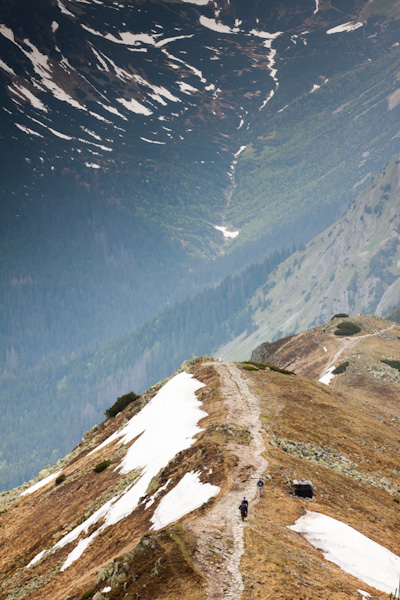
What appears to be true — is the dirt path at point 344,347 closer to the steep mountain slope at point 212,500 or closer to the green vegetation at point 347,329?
the green vegetation at point 347,329

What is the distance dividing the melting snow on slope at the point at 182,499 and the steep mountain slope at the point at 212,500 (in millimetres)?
115

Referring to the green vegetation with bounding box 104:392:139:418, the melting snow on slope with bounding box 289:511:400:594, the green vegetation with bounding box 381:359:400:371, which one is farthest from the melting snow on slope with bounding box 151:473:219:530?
the green vegetation with bounding box 381:359:400:371

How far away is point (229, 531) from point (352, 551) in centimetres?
619

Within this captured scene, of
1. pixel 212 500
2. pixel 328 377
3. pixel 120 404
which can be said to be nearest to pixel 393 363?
pixel 328 377

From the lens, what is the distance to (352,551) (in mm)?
26469

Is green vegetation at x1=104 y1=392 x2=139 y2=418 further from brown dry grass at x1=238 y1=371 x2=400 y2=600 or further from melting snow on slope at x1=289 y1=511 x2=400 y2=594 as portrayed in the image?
melting snow on slope at x1=289 y1=511 x2=400 y2=594

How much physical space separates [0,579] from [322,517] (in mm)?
25324

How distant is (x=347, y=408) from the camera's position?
Result: 60.6 meters

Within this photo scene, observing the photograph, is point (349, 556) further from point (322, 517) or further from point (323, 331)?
point (323, 331)

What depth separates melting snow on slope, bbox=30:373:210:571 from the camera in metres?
37.9

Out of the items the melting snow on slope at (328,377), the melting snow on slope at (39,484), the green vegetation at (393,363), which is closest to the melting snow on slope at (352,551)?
the melting snow on slope at (39,484)

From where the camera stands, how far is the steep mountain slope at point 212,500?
22.7 metres

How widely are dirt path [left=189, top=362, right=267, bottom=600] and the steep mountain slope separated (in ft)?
0.24

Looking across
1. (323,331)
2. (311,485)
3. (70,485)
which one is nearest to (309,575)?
(311,485)
